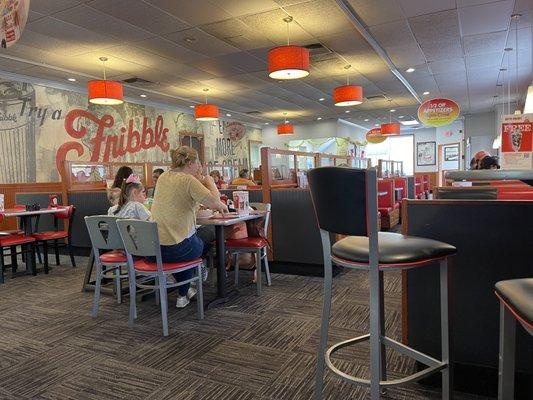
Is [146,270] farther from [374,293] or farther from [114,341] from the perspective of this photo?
[374,293]

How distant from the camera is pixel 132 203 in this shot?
3.41 m

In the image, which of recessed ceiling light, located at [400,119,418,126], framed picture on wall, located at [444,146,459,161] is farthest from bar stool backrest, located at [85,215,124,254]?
framed picture on wall, located at [444,146,459,161]

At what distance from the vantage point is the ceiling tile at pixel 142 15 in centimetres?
439

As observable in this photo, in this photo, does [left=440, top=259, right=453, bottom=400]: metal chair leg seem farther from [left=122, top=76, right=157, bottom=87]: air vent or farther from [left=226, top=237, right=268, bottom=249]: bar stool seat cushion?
[left=122, top=76, right=157, bottom=87]: air vent

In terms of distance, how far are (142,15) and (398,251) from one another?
463 cm

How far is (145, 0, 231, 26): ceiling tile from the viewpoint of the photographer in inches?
174

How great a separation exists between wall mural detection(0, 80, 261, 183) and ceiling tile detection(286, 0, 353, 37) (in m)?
5.26

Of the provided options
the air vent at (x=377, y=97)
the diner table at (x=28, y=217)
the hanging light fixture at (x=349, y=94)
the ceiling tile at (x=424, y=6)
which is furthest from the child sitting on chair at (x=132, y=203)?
the air vent at (x=377, y=97)

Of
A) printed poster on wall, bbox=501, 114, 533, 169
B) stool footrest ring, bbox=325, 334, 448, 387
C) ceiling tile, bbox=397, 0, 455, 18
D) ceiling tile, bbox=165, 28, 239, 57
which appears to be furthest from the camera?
ceiling tile, bbox=165, 28, 239, 57

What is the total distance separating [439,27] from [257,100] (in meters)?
5.46

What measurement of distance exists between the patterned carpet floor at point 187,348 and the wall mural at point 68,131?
3978 millimetres

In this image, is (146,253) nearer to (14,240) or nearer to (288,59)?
(14,240)

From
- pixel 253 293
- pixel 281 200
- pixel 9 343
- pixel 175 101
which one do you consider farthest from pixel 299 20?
pixel 175 101

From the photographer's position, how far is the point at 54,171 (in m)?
7.62
